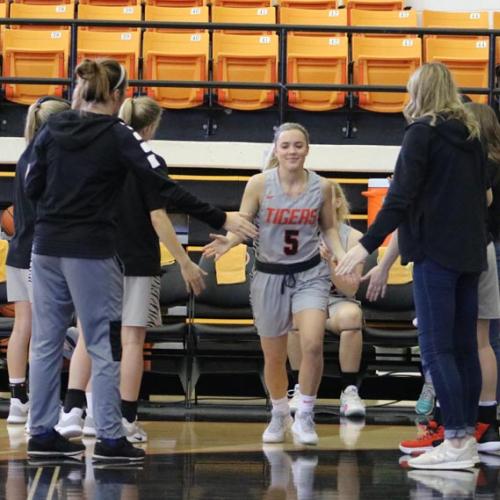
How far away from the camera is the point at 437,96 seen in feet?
13.1

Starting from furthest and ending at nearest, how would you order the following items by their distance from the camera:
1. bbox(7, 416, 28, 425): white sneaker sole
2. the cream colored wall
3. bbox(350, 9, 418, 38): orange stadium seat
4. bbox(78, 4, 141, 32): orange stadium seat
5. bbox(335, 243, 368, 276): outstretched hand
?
bbox(350, 9, 418, 38): orange stadium seat < bbox(78, 4, 141, 32): orange stadium seat < the cream colored wall < bbox(7, 416, 28, 425): white sneaker sole < bbox(335, 243, 368, 276): outstretched hand

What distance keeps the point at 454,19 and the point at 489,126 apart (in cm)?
656

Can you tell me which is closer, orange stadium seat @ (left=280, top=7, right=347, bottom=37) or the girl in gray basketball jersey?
the girl in gray basketball jersey

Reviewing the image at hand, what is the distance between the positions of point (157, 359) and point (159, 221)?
2415 mm

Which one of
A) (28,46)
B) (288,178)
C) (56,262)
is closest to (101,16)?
(28,46)

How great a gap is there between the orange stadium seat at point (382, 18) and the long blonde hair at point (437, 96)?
6243 millimetres

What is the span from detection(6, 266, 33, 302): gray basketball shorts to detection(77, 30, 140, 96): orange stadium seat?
164 inches

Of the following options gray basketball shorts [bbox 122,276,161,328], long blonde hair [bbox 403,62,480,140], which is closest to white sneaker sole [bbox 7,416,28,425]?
gray basketball shorts [bbox 122,276,161,328]

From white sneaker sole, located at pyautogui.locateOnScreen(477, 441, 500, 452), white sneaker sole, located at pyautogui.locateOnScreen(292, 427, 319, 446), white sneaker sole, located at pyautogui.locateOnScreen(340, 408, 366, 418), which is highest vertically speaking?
white sneaker sole, located at pyautogui.locateOnScreen(477, 441, 500, 452)

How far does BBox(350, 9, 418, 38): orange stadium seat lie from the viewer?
→ 33.1 feet

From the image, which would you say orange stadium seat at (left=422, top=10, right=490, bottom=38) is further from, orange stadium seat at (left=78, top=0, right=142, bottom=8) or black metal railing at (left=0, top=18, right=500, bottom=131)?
orange stadium seat at (left=78, top=0, right=142, bottom=8)

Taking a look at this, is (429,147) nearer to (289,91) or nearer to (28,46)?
(289,91)

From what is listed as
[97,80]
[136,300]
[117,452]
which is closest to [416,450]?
[117,452]

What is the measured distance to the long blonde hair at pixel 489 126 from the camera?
428 cm
